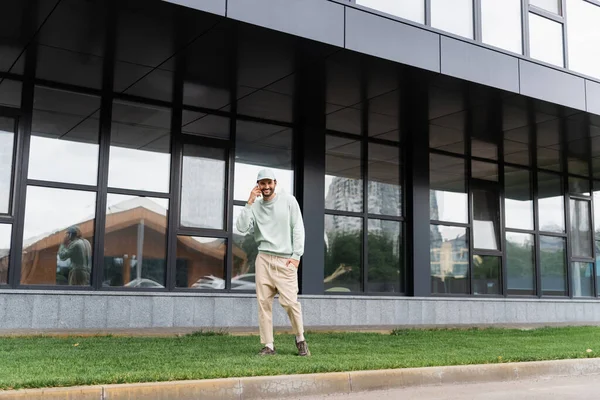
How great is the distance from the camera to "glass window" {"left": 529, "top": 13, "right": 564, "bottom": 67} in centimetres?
1218

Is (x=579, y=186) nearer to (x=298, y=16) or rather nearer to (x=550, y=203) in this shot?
(x=550, y=203)

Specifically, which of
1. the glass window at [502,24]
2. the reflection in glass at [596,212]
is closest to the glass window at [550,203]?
the reflection in glass at [596,212]

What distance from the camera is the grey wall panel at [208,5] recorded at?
7.76 metres

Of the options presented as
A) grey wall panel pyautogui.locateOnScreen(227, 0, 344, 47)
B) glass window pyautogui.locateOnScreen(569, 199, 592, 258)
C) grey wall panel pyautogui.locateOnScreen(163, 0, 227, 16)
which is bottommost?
glass window pyautogui.locateOnScreen(569, 199, 592, 258)

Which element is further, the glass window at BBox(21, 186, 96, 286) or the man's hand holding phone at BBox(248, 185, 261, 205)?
the glass window at BBox(21, 186, 96, 286)

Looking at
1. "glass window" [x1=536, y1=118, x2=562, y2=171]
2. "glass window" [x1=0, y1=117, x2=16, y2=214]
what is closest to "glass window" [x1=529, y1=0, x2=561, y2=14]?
"glass window" [x1=536, y1=118, x2=562, y2=171]

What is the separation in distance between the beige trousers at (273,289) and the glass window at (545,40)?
7.47 meters

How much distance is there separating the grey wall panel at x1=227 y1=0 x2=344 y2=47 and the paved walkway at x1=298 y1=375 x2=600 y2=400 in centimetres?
474

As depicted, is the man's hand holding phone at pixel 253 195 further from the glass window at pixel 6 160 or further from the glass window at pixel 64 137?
the glass window at pixel 6 160

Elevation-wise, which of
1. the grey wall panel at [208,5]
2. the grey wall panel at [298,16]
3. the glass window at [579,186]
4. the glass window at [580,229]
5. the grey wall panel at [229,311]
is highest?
the grey wall panel at [298,16]

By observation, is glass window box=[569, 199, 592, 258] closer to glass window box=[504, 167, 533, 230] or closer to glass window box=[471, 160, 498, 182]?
glass window box=[504, 167, 533, 230]

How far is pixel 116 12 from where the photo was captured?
7.92 m

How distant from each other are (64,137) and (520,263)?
10660mm

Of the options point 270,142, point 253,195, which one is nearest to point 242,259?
point 270,142
